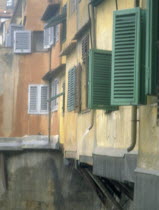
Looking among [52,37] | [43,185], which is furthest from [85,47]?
[52,37]

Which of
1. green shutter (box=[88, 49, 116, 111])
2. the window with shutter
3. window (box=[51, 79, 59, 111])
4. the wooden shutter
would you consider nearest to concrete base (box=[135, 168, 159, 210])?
green shutter (box=[88, 49, 116, 111])

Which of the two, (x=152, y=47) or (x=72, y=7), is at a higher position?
(x=72, y=7)

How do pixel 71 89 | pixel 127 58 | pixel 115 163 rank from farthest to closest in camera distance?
1. pixel 71 89
2. pixel 115 163
3. pixel 127 58

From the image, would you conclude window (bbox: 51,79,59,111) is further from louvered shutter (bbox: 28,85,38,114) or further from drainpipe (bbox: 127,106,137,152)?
drainpipe (bbox: 127,106,137,152)

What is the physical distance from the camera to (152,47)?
7.29 metres

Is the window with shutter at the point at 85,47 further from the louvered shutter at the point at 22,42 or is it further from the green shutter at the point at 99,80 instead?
the louvered shutter at the point at 22,42

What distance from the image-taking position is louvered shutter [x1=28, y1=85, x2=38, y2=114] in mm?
24125

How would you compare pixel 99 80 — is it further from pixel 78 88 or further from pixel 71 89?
pixel 71 89

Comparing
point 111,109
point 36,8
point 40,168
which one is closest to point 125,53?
point 111,109

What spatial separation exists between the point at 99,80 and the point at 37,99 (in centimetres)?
1369

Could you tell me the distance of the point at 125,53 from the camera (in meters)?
7.89

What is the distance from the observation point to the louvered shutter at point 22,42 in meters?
24.4

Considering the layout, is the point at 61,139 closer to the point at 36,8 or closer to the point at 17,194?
the point at 17,194

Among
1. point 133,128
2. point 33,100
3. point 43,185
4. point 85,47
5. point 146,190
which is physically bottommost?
point 43,185
